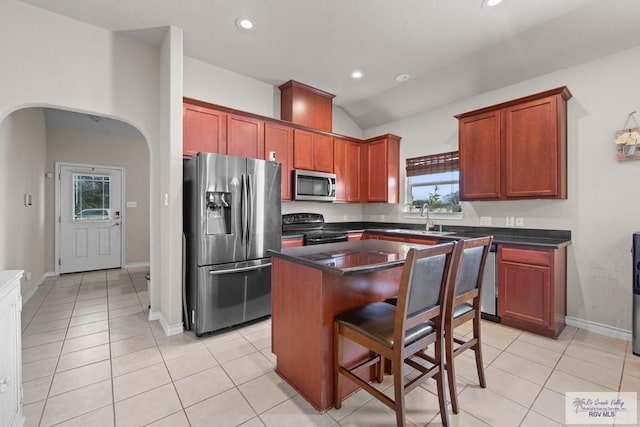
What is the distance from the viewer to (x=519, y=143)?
10.1 feet

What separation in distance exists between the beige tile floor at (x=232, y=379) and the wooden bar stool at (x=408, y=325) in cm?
31

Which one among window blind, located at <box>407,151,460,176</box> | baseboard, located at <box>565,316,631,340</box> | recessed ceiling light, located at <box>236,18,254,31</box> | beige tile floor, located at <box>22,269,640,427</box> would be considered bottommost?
beige tile floor, located at <box>22,269,640,427</box>

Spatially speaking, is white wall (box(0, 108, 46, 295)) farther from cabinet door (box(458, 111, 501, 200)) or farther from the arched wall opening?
cabinet door (box(458, 111, 501, 200))

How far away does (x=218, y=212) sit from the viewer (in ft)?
9.14

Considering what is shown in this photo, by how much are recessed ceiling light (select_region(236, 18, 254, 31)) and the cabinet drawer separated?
3423 mm

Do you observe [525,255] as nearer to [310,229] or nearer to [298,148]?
[310,229]

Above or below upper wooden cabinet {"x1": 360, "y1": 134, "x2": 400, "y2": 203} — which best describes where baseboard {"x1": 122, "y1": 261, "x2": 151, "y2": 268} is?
below

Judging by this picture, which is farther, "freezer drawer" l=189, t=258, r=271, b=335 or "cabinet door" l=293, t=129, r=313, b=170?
"cabinet door" l=293, t=129, r=313, b=170

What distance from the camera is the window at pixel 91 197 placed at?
5.35 metres

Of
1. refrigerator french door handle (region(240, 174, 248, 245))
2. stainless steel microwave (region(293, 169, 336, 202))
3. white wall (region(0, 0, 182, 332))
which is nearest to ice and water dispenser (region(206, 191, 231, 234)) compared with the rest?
refrigerator french door handle (region(240, 174, 248, 245))

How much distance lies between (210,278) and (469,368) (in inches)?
92.2

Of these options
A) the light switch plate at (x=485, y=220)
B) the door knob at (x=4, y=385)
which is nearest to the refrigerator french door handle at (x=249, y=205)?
the door knob at (x=4, y=385)

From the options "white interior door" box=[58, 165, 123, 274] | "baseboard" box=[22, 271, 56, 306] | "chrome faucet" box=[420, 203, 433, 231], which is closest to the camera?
"baseboard" box=[22, 271, 56, 306]

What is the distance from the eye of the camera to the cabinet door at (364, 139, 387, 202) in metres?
4.62
